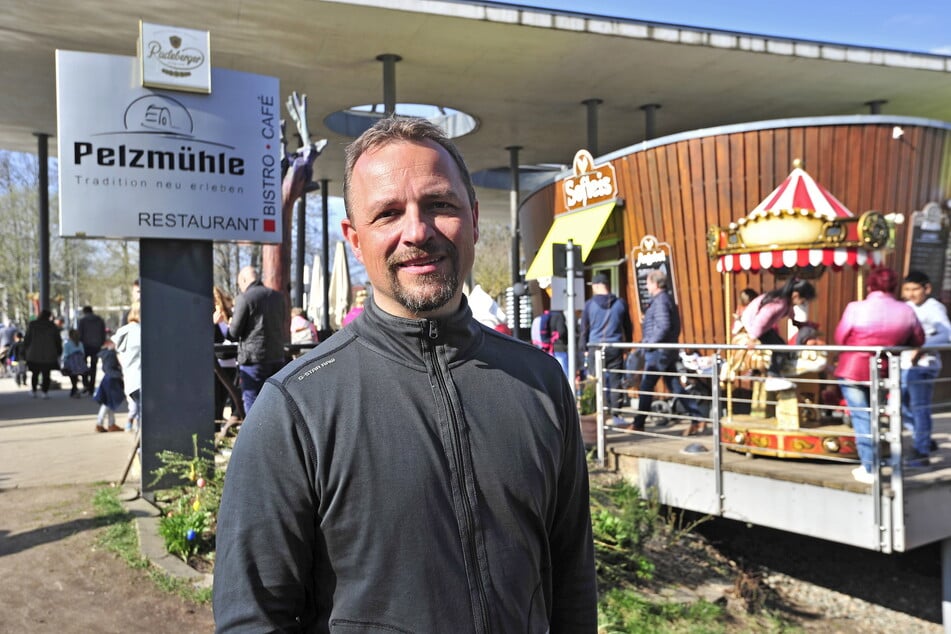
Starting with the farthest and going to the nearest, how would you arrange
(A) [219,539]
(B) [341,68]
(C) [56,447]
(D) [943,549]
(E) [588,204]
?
(B) [341,68] → (E) [588,204] → (C) [56,447] → (D) [943,549] → (A) [219,539]

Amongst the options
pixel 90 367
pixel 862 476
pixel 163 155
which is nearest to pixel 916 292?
pixel 862 476

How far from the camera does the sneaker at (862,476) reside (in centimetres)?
583

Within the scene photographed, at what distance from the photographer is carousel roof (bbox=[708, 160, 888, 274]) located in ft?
24.2

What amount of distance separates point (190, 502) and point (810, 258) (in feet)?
19.6

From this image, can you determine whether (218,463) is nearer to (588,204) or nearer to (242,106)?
(242,106)

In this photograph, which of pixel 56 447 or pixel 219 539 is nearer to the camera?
pixel 219 539

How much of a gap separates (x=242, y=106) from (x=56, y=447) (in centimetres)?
456

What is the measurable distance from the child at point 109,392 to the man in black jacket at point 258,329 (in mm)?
3160

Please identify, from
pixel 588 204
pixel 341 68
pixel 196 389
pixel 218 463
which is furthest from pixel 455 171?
pixel 341 68

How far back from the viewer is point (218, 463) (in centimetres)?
670

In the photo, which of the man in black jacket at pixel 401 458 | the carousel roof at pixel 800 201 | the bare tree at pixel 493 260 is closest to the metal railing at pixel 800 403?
the carousel roof at pixel 800 201

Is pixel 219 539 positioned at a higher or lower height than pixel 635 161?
lower

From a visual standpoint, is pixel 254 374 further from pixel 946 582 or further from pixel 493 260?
pixel 493 260

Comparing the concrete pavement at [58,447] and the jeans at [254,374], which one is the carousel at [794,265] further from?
the concrete pavement at [58,447]
